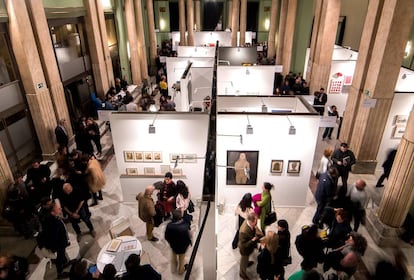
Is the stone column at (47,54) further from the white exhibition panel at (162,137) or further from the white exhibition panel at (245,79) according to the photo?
the white exhibition panel at (245,79)

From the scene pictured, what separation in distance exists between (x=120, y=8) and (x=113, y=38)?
1.66 meters

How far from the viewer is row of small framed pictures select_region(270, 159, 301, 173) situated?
21.2ft

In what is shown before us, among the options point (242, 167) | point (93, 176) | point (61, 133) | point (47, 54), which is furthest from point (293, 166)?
point (47, 54)

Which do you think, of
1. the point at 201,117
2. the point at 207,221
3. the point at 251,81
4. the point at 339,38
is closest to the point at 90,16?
the point at 251,81

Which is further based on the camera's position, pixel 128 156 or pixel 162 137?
pixel 128 156

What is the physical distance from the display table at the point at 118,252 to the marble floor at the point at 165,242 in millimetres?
303

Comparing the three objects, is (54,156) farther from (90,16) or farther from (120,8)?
(120,8)

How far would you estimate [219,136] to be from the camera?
20.4 feet

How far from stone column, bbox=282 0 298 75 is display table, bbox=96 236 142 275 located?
47.4ft

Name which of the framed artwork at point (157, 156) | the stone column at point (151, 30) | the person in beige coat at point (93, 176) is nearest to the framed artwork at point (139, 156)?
the framed artwork at point (157, 156)

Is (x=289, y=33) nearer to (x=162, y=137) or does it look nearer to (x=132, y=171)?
(x=162, y=137)

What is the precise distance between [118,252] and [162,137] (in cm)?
259

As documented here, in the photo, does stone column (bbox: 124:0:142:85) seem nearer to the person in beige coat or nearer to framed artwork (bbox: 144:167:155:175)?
framed artwork (bbox: 144:167:155:175)

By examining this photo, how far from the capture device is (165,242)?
5.99 meters
